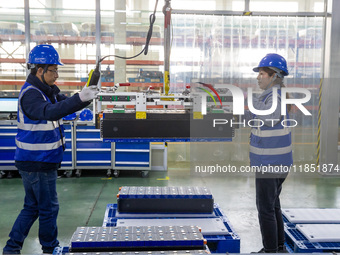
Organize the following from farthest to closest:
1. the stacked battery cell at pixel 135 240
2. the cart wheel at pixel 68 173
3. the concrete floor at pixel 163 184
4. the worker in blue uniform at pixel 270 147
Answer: the cart wheel at pixel 68 173
the concrete floor at pixel 163 184
the worker in blue uniform at pixel 270 147
the stacked battery cell at pixel 135 240

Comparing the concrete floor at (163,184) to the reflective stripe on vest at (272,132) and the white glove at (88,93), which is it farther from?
the white glove at (88,93)

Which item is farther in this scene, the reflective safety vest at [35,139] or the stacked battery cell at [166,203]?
the stacked battery cell at [166,203]

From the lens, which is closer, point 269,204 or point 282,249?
point 269,204

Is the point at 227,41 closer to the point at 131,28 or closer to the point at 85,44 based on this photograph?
the point at 131,28

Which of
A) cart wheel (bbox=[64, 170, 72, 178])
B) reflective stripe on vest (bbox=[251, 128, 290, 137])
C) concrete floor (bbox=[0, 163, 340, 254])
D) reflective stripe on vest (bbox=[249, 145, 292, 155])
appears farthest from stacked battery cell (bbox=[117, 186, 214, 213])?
cart wheel (bbox=[64, 170, 72, 178])

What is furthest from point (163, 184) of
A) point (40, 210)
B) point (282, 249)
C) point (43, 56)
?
point (43, 56)

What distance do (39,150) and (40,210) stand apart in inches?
19.2

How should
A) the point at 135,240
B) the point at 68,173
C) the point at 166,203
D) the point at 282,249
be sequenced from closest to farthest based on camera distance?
the point at 135,240 < the point at 282,249 < the point at 166,203 < the point at 68,173

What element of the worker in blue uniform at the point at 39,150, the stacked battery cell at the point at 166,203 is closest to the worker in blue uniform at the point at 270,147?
the stacked battery cell at the point at 166,203

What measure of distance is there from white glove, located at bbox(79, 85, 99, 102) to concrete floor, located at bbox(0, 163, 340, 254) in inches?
66.6

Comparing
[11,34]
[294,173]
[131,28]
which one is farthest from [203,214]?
[11,34]

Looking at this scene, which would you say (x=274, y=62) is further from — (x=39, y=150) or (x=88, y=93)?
(x=39, y=150)

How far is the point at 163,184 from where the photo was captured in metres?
5.50

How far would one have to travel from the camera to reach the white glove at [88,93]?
232 centimetres
